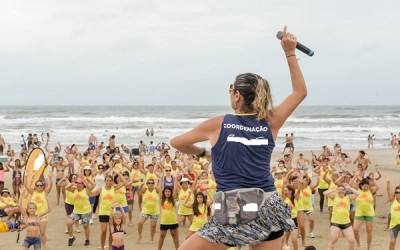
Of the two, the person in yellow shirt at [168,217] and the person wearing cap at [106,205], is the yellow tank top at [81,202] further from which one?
the person in yellow shirt at [168,217]

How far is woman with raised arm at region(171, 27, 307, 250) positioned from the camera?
2.49 meters

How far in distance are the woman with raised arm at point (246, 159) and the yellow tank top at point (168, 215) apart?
31.2 feet

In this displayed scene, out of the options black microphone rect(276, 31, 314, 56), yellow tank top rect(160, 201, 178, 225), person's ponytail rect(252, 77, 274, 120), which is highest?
black microphone rect(276, 31, 314, 56)

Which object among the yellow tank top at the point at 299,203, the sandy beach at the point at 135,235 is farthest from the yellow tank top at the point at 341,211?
the sandy beach at the point at 135,235

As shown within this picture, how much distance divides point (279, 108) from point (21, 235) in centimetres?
1211

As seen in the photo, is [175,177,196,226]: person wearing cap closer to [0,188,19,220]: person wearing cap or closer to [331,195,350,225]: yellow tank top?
[331,195,350,225]: yellow tank top

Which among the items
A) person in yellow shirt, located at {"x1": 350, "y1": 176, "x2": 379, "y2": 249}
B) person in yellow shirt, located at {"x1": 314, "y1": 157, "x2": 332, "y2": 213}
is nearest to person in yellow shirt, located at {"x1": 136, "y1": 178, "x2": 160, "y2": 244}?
person in yellow shirt, located at {"x1": 350, "y1": 176, "x2": 379, "y2": 249}

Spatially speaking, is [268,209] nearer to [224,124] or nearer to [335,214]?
[224,124]

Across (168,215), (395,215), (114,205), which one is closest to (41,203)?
(114,205)

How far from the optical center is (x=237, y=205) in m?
2.46

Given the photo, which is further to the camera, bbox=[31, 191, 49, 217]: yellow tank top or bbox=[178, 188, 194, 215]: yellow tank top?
bbox=[178, 188, 194, 215]: yellow tank top

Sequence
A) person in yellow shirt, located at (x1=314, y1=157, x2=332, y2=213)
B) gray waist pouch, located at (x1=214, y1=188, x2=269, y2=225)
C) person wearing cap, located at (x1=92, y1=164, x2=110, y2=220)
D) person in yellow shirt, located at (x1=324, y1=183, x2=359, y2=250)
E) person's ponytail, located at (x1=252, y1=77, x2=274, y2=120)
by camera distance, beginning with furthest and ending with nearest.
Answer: person in yellow shirt, located at (x1=314, y1=157, x2=332, y2=213) → person wearing cap, located at (x1=92, y1=164, x2=110, y2=220) → person in yellow shirt, located at (x1=324, y1=183, x2=359, y2=250) → person's ponytail, located at (x1=252, y1=77, x2=274, y2=120) → gray waist pouch, located at (x1=214, y1=188, x2=269, y2=225)

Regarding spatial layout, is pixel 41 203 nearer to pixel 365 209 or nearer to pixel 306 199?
pixel 306 199

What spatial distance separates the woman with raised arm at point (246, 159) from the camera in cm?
249
